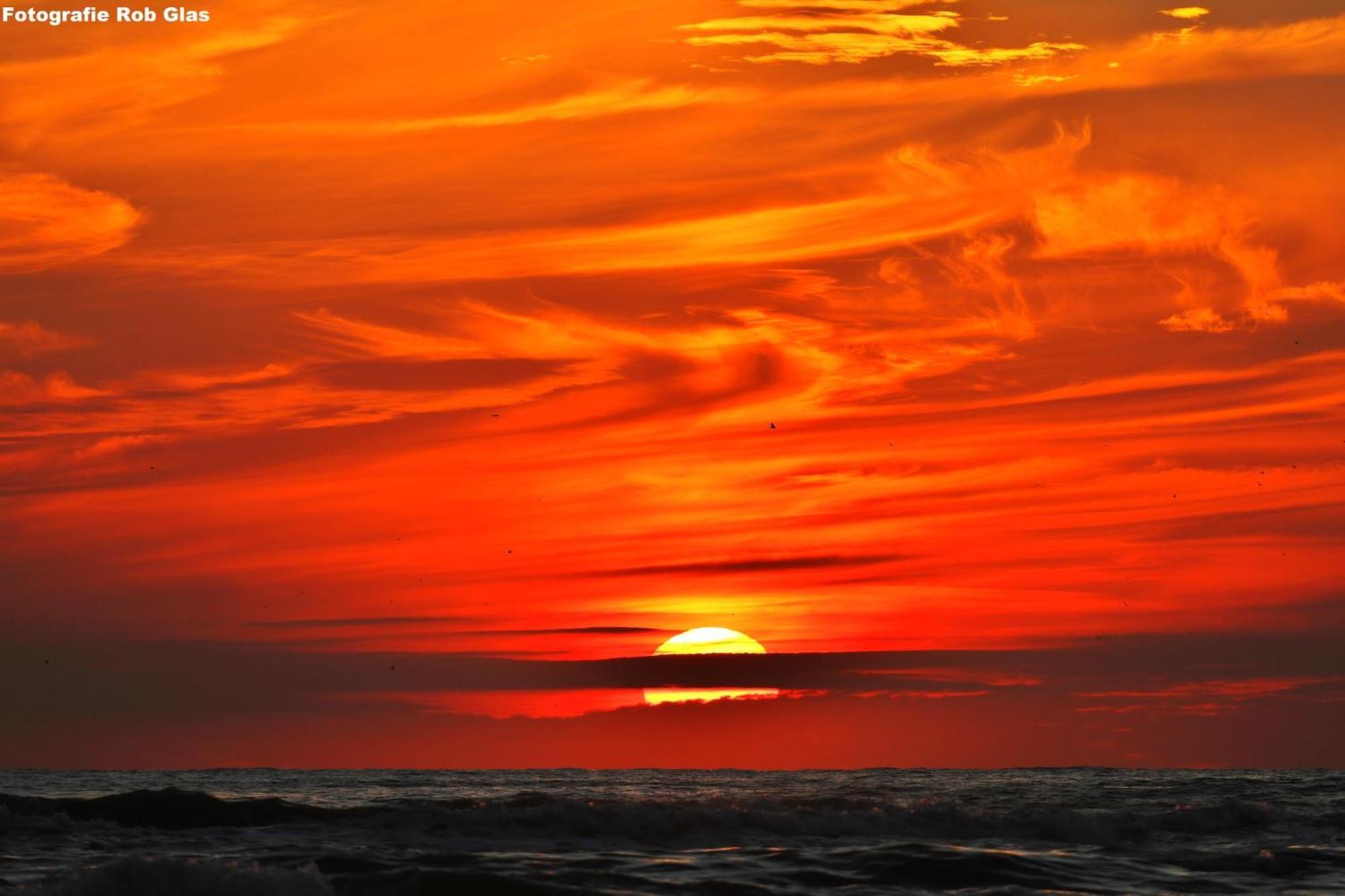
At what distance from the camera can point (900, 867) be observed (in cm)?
2858

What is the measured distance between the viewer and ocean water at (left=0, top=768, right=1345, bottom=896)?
25734 mm

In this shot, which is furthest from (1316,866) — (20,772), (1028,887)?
(20,772)

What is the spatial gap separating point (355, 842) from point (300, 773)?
6829 cm

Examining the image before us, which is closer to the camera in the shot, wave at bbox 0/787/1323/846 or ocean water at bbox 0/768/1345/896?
ocean water at bbox 0/768/1345/896

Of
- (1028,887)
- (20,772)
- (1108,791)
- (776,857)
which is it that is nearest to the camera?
(1028,887)

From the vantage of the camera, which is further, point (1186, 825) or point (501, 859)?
point (1186, 825)

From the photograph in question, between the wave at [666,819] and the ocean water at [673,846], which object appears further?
the wave at [666,819]

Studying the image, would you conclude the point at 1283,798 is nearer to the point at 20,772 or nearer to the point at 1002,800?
the point at 1002,800

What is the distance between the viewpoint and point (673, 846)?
3266 centimetres

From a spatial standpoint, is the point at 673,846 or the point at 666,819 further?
the point at 666,819

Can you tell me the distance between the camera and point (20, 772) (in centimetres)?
9481

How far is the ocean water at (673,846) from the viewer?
25.7 m

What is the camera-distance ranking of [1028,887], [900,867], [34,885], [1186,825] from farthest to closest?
[1186,825] < [900,867] < [1028,887] < [34,885]

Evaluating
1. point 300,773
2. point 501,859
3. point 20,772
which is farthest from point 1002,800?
point 20,772
